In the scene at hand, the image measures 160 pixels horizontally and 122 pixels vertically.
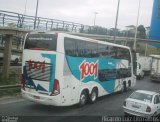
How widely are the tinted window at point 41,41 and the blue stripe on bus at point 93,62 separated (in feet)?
3.61

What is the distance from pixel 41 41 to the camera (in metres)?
16.4

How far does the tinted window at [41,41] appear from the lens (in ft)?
52.5

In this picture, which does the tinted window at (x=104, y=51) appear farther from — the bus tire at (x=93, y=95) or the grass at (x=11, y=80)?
the grass at (x=11, y=80)

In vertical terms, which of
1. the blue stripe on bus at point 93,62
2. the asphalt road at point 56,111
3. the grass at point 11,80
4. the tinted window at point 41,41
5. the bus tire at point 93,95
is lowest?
the grass at point 11,80

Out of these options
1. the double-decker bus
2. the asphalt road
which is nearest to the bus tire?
the double-decker bus

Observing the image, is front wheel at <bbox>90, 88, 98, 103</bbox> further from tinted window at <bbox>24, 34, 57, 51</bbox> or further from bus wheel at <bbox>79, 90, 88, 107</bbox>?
tinted window at <bbox>24, 34, 57, 51</bbox>

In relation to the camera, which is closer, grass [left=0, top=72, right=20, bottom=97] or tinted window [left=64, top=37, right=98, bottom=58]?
tinted window [left=64, top=37, right=98, bottom=58]

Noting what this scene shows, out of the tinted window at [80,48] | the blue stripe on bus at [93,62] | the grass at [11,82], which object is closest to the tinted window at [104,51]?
the blue stripe on bus at [93,62]

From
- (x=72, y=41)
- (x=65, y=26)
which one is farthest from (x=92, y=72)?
(x=65, y=26)

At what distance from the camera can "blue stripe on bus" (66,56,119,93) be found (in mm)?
16939

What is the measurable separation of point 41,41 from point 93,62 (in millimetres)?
4192

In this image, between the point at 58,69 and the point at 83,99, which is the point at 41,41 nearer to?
the point at 58,69

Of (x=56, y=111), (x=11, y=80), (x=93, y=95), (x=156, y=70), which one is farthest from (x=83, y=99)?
(x=156, y=70)

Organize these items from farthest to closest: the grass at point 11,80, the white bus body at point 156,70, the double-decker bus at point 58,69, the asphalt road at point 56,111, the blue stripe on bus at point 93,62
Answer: the white bus body at point 156,70 < the grass at point 11,80 < the blue stripe on bus at point 93,62 < the double-decker bus at point 58,69 < the asphalt road at point 56,111
